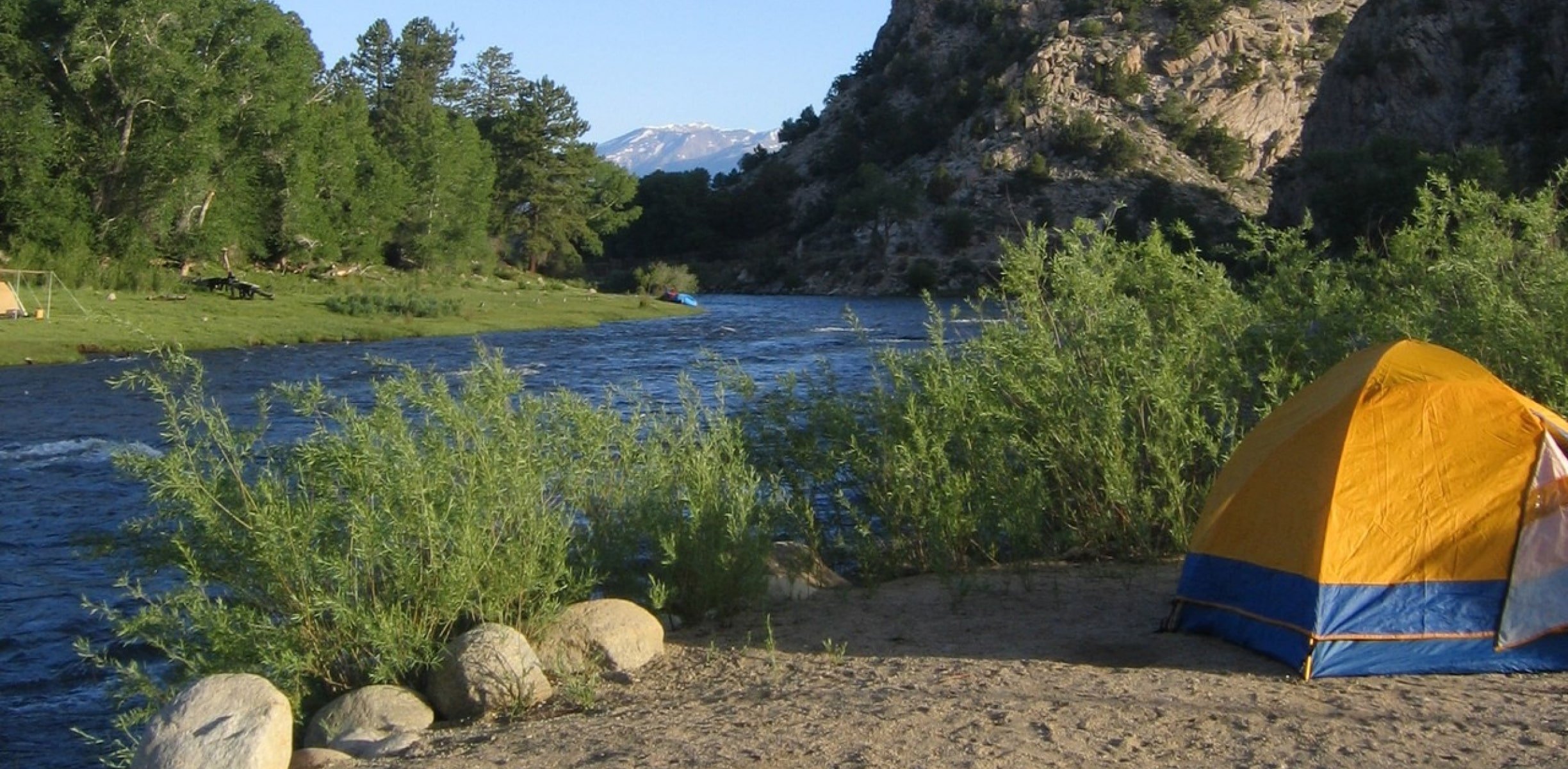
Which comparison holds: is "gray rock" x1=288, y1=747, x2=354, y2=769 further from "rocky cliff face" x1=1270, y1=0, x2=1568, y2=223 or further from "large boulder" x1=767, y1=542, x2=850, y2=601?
"rocky cliff face" x1=1270, y1=0, x2=1568, y2=223

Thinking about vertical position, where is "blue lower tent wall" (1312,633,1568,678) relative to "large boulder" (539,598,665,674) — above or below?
above

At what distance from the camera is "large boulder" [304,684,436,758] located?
28.9ft

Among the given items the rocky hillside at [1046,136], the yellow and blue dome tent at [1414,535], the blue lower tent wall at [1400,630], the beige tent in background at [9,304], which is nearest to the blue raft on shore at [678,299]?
the rocky hillside at [1046,136]

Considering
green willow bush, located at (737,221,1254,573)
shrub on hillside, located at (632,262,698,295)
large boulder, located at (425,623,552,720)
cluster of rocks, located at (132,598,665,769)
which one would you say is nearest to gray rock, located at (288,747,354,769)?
cluster of rocks, located at (132,598,665,769)

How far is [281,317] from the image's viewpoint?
44812 millimetres

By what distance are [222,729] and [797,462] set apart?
5.92 meters

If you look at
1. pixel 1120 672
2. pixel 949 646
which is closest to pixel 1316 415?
pixel 1120 672

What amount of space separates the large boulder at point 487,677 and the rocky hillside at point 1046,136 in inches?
3029

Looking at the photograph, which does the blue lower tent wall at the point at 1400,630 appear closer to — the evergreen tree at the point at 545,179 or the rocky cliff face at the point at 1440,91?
the rocky cliff face at the point at 1440,91

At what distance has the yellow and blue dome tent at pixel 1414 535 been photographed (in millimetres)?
8555

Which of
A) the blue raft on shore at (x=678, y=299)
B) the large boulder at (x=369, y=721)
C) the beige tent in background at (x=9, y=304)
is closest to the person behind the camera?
the large boulder at (x=369, y=721)

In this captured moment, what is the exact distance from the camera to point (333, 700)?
9352 mm

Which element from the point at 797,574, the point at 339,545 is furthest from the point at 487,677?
the point at 797,574

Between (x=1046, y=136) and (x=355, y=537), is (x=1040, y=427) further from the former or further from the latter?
(x=1046, y=136)
